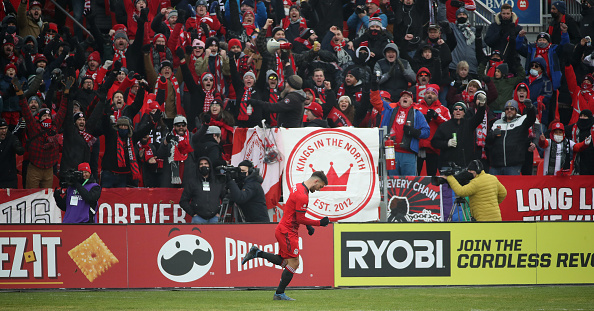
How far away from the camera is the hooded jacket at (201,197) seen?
15.8m

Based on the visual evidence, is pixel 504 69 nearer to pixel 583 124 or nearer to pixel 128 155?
pixel 583 124

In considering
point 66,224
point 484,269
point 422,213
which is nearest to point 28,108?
point 66,224

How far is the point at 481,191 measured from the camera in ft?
52.0

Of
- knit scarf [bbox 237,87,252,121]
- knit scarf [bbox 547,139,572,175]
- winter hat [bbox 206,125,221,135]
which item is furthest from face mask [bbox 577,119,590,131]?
winter hat [bbox 206,125,221,135]

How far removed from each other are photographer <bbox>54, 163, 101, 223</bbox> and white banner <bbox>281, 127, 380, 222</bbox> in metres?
3.49

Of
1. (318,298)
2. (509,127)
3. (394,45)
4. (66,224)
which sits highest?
(394,45)

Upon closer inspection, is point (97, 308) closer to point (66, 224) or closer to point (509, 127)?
point (66, 224)

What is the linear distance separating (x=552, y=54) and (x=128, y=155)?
9.87m

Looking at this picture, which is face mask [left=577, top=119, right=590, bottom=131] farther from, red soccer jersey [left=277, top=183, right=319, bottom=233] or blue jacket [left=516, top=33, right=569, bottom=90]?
red soccer jersey [left=277, top=183, right=319, bottom=233]

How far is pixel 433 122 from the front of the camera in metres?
17.7

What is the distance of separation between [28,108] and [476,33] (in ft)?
34.4

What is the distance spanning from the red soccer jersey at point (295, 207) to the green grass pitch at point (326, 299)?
1.14 metres

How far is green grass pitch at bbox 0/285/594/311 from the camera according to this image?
1208cm

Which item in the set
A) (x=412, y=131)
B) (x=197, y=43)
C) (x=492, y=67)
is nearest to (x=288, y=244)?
(x=412, y=131)
